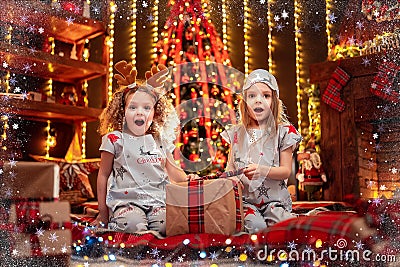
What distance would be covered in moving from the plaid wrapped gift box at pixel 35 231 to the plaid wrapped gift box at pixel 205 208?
24 cm

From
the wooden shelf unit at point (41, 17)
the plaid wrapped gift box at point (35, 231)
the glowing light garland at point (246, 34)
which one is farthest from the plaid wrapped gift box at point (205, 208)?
the wooden shelf unit at point (41, 17)

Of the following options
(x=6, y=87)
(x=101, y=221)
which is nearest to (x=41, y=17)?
(x=6, y=87)

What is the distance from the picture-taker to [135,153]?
5.06ft

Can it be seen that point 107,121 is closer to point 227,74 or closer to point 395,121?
point 227,74

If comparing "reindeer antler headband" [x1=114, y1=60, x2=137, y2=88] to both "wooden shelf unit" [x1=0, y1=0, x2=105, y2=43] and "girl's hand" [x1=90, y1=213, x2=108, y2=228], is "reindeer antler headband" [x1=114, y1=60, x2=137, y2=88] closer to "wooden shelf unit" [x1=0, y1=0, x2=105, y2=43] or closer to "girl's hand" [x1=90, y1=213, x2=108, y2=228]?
"wooden shelf unit" [x1=0, y1=0, x2=105, y2=43]

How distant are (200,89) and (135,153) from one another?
85 centimetres

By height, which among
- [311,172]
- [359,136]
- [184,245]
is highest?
[359,136]

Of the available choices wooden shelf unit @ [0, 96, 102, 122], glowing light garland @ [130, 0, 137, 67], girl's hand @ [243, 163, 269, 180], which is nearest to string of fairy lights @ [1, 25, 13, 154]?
glowing light garland @ [130, 0, 137, 67]

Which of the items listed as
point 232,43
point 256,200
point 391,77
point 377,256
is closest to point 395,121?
point 391,77

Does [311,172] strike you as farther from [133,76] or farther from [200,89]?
[133,76]

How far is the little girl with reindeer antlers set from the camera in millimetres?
1491

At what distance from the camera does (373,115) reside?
4.26 ft

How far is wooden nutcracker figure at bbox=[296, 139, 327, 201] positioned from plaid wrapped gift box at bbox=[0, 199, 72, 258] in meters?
1.46

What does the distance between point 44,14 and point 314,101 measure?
150cm
